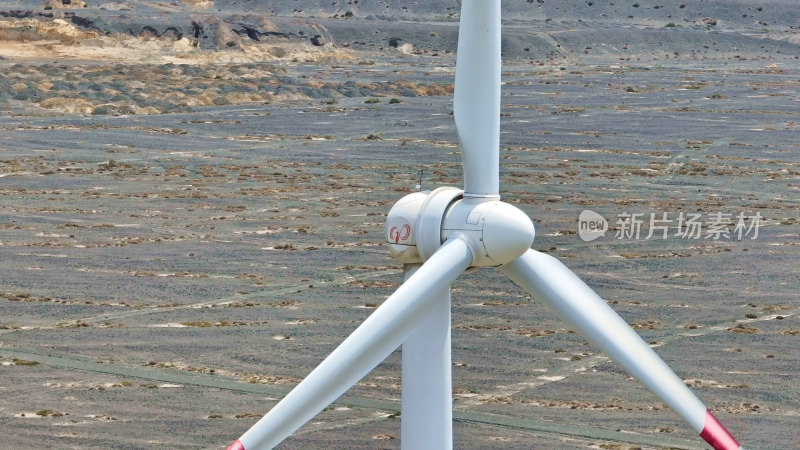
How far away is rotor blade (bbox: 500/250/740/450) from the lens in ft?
81.3

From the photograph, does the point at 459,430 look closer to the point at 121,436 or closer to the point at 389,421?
the point at 389,421

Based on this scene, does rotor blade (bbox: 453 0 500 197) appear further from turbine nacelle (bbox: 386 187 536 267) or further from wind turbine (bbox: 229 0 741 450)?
turbine nacelle (bbox: 386 187 536 267)

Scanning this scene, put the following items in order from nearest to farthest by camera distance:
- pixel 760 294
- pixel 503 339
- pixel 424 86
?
pixel 503 339, pixel 760 294, pixel 424 86

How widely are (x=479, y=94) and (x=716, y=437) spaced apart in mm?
7856

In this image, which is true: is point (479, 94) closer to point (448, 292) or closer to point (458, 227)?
point (458, 227)

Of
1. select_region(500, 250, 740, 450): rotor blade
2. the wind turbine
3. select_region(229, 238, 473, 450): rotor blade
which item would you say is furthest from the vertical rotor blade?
select_region(500, 250, 740, 450): rotor blade

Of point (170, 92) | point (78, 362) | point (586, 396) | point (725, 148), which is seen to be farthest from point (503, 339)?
point (170, 92)

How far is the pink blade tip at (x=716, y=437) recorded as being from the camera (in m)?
23.8

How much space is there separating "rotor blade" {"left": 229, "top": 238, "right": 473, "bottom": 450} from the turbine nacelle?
309 mm

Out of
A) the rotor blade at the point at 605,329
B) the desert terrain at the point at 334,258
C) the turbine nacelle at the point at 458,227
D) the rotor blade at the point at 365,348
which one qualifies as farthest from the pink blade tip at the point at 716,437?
the desert terrain at the point at 334,258

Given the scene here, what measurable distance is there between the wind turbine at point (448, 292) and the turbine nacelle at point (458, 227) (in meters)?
0.02

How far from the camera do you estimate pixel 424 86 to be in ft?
534

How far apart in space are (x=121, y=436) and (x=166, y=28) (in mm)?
161986

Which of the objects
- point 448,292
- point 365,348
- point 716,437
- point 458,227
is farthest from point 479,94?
point 716,437
